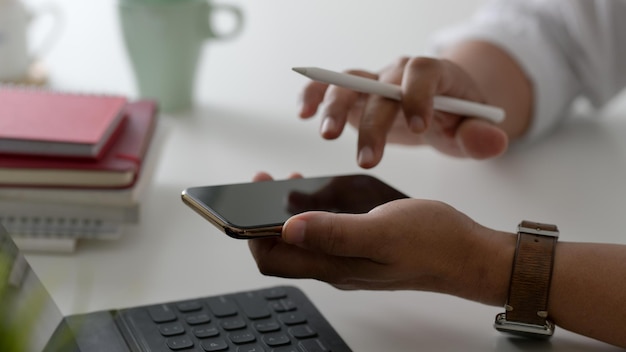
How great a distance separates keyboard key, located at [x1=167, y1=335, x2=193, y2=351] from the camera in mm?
625

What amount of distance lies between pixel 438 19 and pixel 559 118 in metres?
0.50

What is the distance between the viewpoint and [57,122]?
86 cm

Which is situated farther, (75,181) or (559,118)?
(559,118)

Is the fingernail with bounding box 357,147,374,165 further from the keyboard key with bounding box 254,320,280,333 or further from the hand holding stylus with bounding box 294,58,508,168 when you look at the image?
the keyboard key with bounding box 254,320,280,333

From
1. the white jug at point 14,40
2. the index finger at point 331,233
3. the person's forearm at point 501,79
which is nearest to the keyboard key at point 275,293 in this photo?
the index finger at point 331,233

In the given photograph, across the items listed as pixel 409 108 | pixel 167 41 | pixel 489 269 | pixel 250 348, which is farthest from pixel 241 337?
pixel 167 41

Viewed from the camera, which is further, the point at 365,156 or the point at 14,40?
the point at 14,40

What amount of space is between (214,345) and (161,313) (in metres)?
0.06

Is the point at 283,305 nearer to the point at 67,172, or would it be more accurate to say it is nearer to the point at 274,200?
the point at 274,200

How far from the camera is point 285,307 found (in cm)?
70

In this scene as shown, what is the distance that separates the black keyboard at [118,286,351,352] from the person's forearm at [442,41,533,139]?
440 mm

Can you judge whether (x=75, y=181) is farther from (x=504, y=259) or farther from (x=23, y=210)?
(x=504, y=259)

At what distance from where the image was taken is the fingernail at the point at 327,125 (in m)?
0.80

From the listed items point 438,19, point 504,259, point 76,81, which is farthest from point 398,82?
point 438,19
